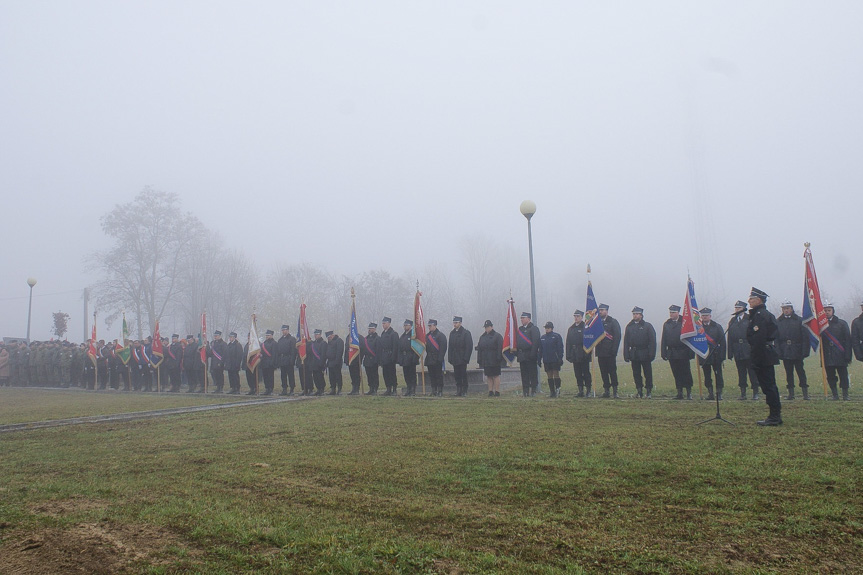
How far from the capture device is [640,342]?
1345 cm

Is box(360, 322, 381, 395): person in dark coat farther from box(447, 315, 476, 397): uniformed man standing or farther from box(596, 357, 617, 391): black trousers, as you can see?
box(596, 357, 617, 391): black trousers

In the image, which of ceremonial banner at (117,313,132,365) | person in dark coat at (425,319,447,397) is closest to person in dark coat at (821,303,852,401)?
person in dark coat at (425,319,447,397)


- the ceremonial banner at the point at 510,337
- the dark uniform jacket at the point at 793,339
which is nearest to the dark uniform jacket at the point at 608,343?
the ceremonial banner at the point at 510,337

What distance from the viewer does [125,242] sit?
4231 cm

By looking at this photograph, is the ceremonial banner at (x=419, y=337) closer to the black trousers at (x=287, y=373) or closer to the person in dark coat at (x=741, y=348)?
the black trousers at (x=287, y=373)

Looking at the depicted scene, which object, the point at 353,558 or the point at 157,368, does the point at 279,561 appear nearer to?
the point at 353,558

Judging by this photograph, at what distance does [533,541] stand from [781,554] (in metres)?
1.45

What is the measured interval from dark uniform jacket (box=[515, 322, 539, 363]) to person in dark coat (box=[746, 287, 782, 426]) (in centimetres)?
676

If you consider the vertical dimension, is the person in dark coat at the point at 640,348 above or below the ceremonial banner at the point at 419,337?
below

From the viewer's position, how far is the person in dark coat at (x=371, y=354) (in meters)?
17.4

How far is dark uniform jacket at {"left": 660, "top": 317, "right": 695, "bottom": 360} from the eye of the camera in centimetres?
1294

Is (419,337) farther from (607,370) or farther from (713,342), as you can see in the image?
(713,342)

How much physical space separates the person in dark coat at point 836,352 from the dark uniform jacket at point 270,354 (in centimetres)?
1433

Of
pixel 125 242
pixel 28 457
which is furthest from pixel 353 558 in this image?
pixel 125 242
